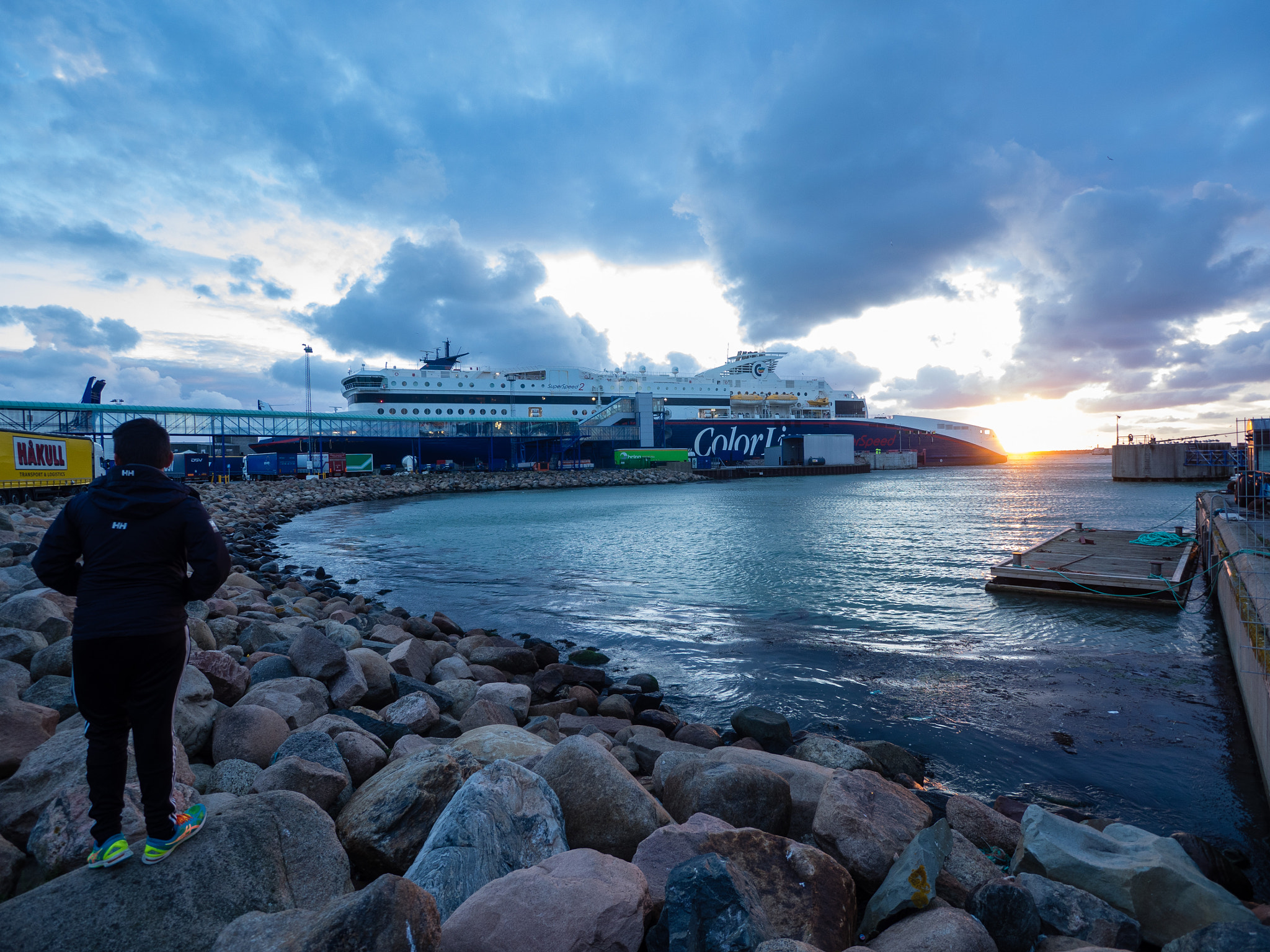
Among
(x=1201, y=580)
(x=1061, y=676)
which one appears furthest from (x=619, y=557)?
(x=1201, y=580)

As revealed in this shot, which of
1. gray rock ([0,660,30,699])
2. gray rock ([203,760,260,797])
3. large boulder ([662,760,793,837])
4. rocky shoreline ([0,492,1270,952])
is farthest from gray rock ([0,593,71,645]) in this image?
large boulder ([662,760,793,837])

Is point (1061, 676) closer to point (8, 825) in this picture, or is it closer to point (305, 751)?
point (305, 751)

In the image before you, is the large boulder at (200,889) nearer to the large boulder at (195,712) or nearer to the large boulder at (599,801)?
the large boulder at (599,801)

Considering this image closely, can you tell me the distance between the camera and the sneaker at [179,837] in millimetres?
2221

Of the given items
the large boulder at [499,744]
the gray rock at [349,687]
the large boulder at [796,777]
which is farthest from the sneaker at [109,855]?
the gray rock at [349,687]

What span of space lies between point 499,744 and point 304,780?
3.71 feet

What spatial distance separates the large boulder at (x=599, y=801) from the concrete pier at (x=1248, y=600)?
4557mm

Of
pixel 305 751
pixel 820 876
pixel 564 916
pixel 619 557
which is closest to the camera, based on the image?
pixel 564 916

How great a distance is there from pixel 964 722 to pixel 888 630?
3339mm

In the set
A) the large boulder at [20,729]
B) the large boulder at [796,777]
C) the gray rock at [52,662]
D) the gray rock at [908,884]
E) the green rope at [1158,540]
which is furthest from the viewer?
the green rope at [1158,540]

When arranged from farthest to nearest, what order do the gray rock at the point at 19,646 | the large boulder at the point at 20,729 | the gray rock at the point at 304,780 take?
the gray rock at the point at 19,646, the large boulder at the point at 20,729, the gray rock at the point at 304,780

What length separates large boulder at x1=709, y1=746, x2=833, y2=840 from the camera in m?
3.29

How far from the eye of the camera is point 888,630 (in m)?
9.38

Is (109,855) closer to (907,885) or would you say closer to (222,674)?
(222,674)
